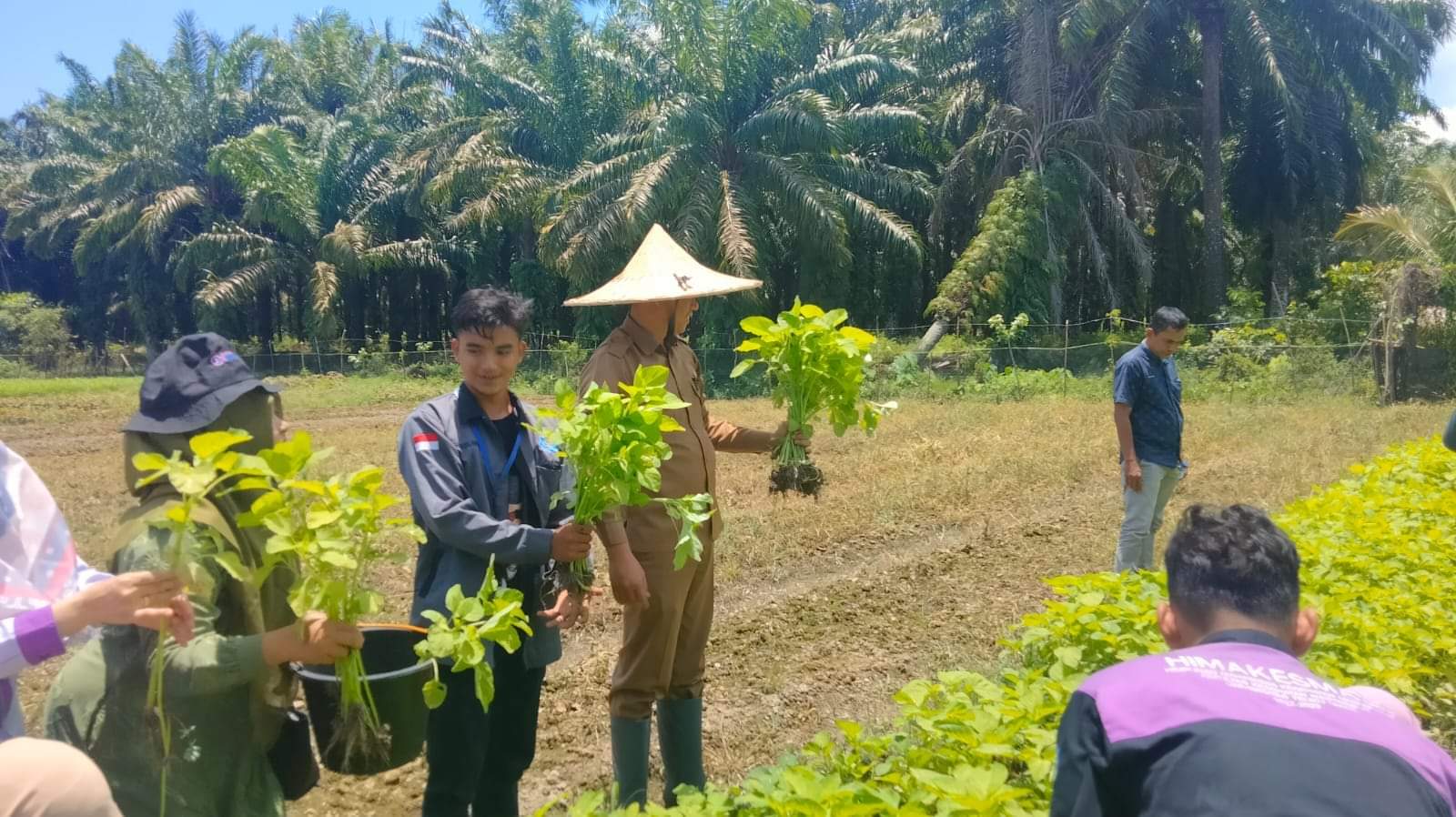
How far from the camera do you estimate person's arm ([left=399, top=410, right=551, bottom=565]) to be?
109 inches

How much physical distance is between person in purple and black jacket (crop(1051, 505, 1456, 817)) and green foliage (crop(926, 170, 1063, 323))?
20.4 meters

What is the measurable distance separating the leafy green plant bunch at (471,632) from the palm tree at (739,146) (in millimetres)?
17885

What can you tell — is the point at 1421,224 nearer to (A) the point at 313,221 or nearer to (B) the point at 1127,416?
(B) the point at 1127,416

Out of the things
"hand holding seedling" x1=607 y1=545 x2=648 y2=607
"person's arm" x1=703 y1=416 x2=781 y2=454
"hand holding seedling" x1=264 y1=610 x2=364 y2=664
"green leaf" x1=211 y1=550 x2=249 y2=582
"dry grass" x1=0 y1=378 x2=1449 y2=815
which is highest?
"person's arm" x1=703 y1=416 x2=781 y2=454

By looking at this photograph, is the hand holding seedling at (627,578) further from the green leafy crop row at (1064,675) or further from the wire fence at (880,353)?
the wire fence at (880,353)

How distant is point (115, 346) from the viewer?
134 ft

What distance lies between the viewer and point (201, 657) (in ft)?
6.53

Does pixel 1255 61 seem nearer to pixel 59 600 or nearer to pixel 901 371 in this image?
pixel 901 371

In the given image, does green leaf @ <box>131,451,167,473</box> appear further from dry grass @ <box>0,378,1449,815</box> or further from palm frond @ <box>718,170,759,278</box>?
palm frond @ <box>718,170,759,278</box>

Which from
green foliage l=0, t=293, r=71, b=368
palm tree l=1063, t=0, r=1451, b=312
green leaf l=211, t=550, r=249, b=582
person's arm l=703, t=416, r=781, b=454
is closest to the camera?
green leaf l=211, t=550, r=249, b=582

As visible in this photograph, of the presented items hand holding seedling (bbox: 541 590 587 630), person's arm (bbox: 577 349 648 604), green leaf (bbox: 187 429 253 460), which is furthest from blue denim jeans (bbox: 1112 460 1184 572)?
green leaf (bbox: 187 429 253 460)

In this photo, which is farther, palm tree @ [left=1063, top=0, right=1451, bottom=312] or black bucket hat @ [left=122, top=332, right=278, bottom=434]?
palm tree @ [left=1063, top=0, right=1451, bottom=312]

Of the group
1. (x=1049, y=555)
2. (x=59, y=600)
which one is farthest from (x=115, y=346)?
(x=59, y=600)

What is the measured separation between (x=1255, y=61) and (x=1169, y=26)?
6.55 feet
